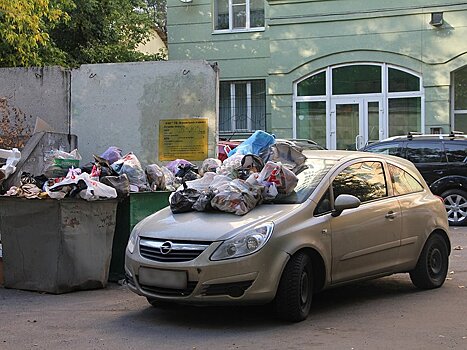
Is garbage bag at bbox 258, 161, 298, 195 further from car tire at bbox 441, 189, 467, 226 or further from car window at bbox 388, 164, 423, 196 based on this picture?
car tire at bbox 441, 189, 467, 226

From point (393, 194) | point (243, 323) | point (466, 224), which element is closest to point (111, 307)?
point (243, 323)

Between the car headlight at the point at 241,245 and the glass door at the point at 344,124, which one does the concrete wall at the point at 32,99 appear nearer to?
the car headlight at the point at 241,245

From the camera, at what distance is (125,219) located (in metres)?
8.77

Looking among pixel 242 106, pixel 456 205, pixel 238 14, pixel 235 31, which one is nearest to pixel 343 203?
pixel 456 205

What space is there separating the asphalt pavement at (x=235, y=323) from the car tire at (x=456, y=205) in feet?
20.6

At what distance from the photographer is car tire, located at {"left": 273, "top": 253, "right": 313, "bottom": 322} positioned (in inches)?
246

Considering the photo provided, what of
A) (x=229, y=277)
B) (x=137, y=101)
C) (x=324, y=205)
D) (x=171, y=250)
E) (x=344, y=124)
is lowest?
(x=229, y=277)

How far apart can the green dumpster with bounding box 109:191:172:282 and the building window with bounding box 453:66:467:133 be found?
501 inches

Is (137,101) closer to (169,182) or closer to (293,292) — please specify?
(169,182)

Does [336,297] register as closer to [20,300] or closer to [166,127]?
[20,300]

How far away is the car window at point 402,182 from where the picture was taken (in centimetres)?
784

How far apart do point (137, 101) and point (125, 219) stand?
12.5 ft

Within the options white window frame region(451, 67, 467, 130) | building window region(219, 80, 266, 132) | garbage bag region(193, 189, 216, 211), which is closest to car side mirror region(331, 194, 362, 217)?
garbage bag region(193, 189, 216, 211)

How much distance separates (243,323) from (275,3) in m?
15.1
